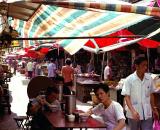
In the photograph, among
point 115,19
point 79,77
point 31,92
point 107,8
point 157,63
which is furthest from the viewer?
point 79,77

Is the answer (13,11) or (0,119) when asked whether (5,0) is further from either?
(0,119)

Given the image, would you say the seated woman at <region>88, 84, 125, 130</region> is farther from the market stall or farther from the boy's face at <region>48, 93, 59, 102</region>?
the market stall

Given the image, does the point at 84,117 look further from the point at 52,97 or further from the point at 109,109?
the point at 52,97

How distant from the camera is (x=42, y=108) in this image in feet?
26.1

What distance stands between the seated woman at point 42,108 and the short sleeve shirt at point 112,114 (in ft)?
5.44

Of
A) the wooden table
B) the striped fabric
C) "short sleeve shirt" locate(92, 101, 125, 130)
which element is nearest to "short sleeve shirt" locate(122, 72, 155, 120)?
"short sleeve shirt" locate(92, 101, 125, 130)

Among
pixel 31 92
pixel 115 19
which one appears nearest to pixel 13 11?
pixel 31 92

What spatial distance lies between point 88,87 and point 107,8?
1179 centimetres

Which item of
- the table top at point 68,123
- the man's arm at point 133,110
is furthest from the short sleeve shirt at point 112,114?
the man's arm at point 133,110

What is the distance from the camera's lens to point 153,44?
1071 cm

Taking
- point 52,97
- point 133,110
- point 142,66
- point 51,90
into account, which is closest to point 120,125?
point 133,110

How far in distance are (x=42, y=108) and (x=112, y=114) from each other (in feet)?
7.28

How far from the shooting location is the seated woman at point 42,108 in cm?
760

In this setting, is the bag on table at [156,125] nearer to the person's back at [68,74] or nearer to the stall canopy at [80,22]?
the stall canopy at [80,22]
